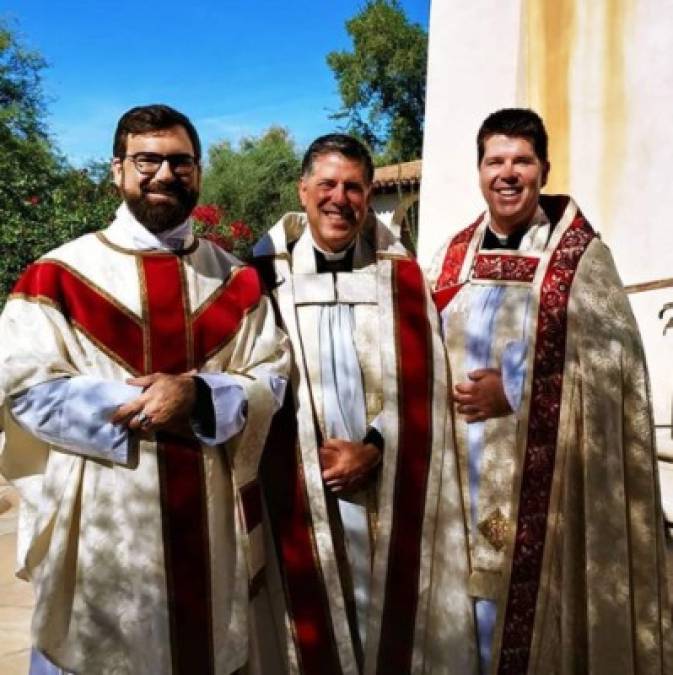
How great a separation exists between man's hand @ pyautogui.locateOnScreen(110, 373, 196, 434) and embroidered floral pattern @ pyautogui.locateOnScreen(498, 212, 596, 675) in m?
1.03

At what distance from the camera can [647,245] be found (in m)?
5.73

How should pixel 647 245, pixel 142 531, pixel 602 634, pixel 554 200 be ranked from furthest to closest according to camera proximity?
pixel 647 245, pixel 554 200, pixel 602 634, pixel 142 531

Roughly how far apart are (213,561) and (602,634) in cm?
117

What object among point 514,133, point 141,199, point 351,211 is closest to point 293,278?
point 351,211

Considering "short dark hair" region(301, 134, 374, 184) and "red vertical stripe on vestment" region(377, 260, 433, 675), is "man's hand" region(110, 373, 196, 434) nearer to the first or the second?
"red vertical stripe on vestment" region(377, 260, 433, 675)

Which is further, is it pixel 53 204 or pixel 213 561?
pixel 53 204

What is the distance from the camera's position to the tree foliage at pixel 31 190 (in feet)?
29.9

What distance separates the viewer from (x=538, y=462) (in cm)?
242

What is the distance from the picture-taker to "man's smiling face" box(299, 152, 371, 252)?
96.0 inches

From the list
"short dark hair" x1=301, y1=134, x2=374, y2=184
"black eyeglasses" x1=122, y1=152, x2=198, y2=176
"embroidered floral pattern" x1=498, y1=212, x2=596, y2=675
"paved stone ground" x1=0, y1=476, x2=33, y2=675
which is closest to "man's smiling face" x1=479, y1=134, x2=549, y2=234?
"embroidered floral pattern" x1=498, y1=212, x2=596, y2=675

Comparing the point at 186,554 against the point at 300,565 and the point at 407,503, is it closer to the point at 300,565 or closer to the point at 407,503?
the point at 300,565

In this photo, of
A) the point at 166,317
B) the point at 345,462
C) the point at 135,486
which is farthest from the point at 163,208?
the point at 345,462

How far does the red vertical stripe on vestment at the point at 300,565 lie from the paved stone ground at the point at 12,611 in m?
1.56

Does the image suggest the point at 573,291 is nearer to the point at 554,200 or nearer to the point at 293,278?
the point at 554,200
